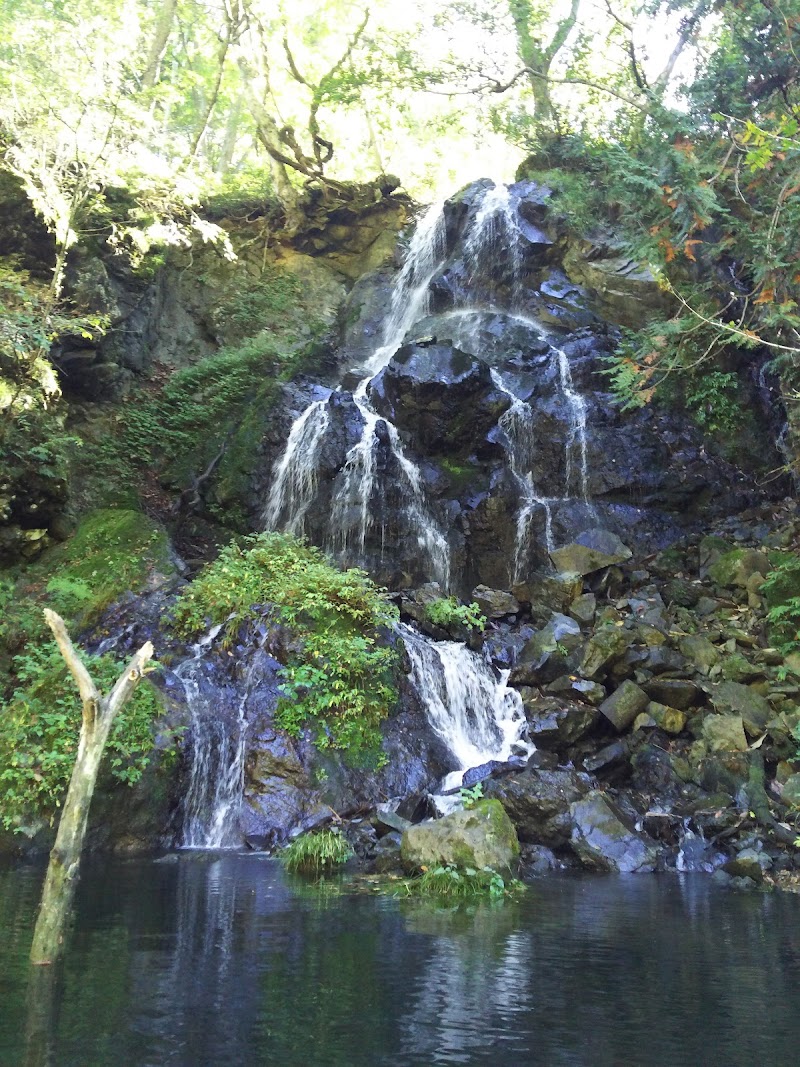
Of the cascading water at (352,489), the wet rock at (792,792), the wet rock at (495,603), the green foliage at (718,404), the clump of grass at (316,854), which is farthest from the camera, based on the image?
the green foliage at (718,404)

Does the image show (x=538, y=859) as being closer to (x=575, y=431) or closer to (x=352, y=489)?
(x=352, y=489)

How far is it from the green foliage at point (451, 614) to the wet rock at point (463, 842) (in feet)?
16.0

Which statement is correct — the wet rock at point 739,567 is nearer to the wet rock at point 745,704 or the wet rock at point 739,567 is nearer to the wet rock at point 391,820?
the wet rock at point 745,704

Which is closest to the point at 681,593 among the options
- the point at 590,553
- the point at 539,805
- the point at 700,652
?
the point at 590,553

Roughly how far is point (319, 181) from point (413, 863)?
1919 cm

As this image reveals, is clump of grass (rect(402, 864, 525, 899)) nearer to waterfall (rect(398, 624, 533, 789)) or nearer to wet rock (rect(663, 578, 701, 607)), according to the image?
waterfall (rect(398, 624, 533, 789))

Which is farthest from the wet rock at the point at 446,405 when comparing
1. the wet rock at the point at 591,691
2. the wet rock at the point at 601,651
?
the wet rock at the point at 591,691

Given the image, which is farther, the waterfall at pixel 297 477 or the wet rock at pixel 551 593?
the waterfall at pixel 297 477

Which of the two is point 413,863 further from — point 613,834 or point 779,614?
point 779,614

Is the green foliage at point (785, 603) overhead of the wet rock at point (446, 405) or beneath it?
beneath

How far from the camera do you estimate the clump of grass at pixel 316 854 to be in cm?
774

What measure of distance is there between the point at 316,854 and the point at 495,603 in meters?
6.62

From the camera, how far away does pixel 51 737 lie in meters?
9.14

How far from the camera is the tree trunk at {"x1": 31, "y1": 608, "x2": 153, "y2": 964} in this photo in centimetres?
421
